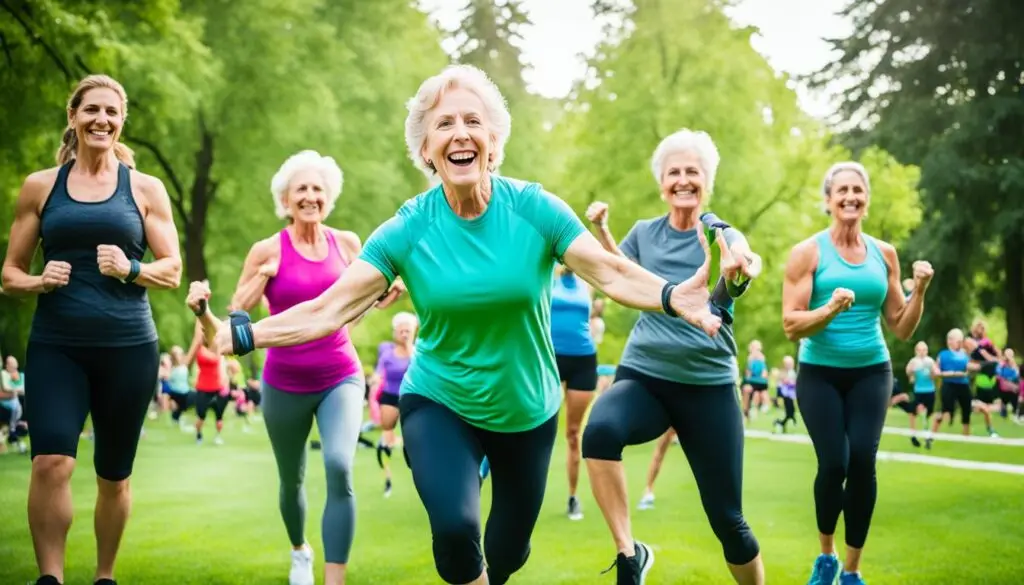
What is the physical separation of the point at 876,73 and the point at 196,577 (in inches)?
1327

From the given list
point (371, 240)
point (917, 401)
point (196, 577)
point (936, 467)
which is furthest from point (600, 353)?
point (371, 240)

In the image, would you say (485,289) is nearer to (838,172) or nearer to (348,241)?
(348,241)

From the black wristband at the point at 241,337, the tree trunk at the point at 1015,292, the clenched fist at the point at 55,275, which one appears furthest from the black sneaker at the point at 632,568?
the tree trunk at the point at 1015,292

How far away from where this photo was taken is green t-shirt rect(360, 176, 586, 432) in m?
3.79

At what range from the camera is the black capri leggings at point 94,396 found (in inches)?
191

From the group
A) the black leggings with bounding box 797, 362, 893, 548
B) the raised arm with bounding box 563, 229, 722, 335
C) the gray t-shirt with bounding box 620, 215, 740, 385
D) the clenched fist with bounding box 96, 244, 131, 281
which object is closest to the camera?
the raised arm with bounding box 563, 229, 722, 335

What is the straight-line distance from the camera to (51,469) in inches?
190

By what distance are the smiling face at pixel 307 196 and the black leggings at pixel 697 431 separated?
1.91 meters

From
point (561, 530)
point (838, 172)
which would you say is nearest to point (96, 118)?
point (838, 172)

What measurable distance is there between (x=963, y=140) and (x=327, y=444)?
30646 millimetres

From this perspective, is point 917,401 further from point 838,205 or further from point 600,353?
point 600,353

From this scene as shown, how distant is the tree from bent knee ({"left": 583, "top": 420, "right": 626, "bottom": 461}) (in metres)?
28.7

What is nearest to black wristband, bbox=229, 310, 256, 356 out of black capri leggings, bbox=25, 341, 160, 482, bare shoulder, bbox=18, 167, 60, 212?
black capri leggings, bbox=25, 341, 160, 482

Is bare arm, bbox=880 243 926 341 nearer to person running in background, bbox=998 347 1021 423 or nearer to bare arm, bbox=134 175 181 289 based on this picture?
bare arm, bbox=134 175 181 289
